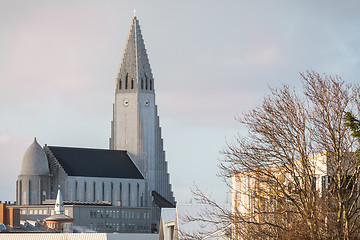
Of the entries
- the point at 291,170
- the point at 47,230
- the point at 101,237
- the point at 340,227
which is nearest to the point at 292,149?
the point at 291,170

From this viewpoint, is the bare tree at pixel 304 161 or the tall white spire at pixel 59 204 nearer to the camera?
the bare tree at pixel 304 161

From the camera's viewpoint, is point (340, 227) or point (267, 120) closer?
point (340, 227)

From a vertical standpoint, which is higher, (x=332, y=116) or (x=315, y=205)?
(x=332, y=116)

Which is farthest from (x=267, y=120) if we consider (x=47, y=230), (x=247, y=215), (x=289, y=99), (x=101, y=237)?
(x=47, y=230)

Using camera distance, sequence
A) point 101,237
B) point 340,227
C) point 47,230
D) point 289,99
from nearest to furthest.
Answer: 1. point 340,227
2. point 289,99
3. point 101,237
4. point 47,230

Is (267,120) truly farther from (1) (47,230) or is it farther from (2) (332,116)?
(1) (47,230)

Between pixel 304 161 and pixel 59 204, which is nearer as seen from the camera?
pixel 304 161

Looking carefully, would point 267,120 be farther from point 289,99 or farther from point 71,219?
point 71,219

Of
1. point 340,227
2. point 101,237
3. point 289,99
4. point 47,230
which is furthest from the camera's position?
point 47,230

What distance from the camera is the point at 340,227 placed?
40.2 meters

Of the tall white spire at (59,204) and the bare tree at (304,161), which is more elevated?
the tall white spire at (59,204)

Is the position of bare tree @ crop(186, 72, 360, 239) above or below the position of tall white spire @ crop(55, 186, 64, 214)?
below

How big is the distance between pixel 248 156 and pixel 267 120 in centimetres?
159

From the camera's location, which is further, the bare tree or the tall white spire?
the tall white spire
